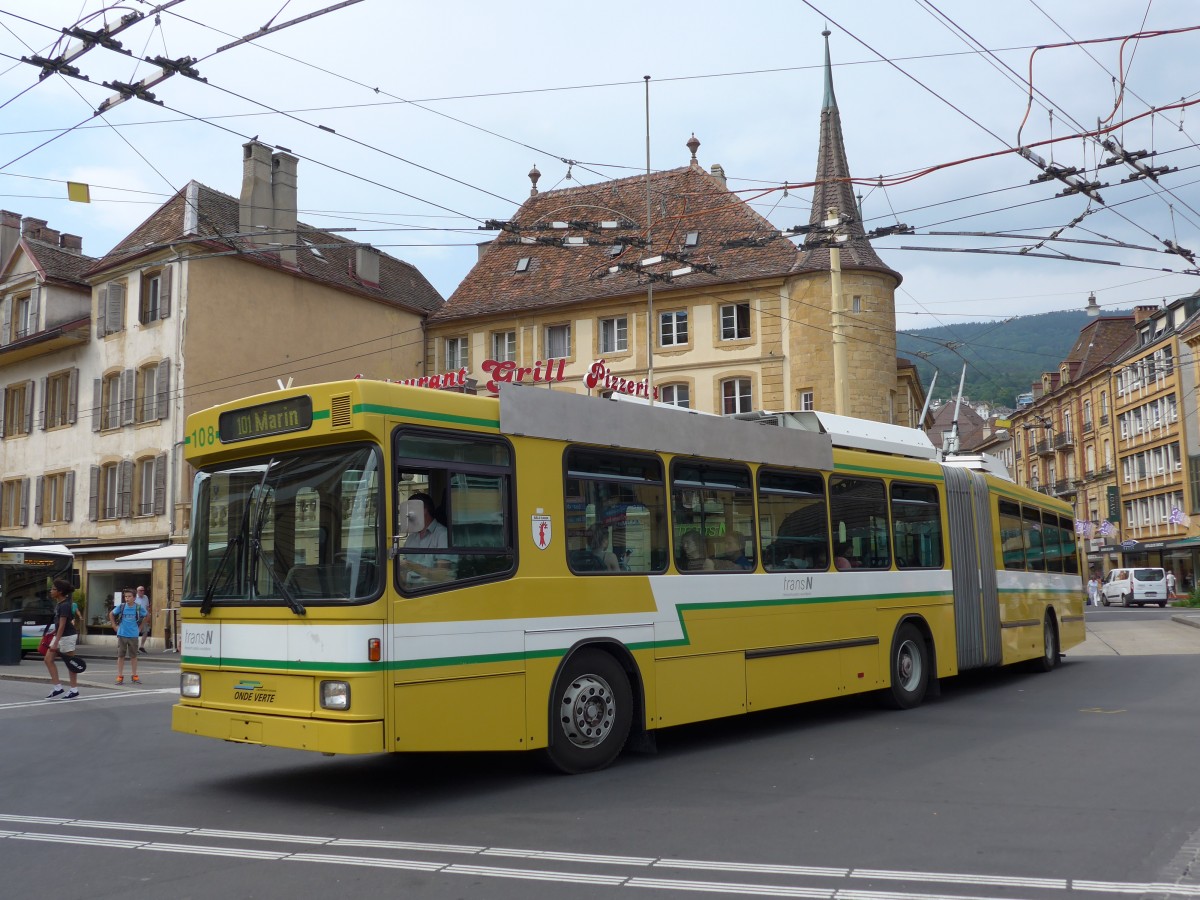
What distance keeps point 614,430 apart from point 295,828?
4.10 meters

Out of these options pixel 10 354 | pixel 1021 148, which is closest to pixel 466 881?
pixel 1021 148

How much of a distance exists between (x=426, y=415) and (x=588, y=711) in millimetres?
2765

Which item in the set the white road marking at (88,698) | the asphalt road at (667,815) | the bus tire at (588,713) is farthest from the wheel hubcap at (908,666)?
the white road marking at (88,698)

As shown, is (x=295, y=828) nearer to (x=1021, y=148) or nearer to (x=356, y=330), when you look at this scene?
(x=1021, y=148)

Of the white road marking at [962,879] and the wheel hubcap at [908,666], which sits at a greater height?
the wheel hubcap at [908,666]

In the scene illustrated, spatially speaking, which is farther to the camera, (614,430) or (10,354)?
(10,354)

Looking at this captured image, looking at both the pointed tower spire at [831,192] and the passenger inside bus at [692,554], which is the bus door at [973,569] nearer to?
the passenger inside bus at [692,554]

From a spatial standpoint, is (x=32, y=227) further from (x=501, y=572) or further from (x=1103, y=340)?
(x=1103, y=340)

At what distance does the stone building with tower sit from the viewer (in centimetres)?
3794

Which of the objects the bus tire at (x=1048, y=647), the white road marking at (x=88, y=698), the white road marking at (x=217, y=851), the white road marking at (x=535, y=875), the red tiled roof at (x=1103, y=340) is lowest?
the white road marking at (x=535, y=875)

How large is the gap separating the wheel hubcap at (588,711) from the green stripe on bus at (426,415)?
215 cm

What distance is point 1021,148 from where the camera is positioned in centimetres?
1485

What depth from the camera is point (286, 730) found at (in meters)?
7.96

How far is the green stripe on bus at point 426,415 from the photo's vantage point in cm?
804
